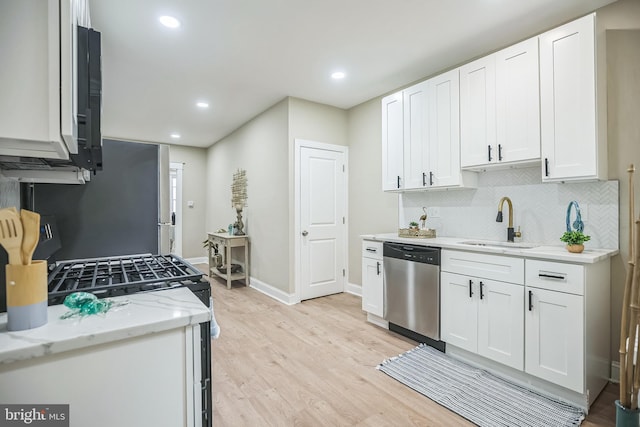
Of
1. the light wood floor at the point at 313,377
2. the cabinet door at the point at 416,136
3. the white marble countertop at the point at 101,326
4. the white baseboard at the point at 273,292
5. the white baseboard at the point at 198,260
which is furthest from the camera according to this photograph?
the white baseboard at the point at 198,260

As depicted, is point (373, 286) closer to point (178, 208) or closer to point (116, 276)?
point (116, 276)

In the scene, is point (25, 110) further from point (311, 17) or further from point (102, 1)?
point (311, 17)

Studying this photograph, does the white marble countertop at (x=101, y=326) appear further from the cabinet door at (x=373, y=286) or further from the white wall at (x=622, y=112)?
the white wall at (x=622, y=112)

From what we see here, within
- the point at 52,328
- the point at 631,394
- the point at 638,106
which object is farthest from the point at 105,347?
the point at 638,106

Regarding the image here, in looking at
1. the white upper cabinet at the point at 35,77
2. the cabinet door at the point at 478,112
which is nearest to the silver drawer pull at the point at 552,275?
the cabinet door at the point at 478,112

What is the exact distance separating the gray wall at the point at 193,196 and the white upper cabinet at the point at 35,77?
6530 mm

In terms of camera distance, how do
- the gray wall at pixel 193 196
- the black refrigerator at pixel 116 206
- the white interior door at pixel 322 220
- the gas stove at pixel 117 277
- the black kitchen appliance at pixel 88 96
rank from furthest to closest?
the gray wall at pixel 193 196 → the white interior door at pixel 322 220 → the black refrigerator at pixel 116 206 → the gas stove at pixel 117 277 → the black kitchen appliance at pixel 88 96

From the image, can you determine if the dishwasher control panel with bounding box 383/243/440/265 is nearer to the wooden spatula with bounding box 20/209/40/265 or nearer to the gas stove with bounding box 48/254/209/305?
the gas stove with bounding box 48/254/209/305

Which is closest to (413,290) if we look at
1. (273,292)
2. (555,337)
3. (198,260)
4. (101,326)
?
(555,337)

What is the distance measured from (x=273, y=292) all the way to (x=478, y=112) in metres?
3.25

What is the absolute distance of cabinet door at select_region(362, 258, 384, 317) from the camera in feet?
10.4

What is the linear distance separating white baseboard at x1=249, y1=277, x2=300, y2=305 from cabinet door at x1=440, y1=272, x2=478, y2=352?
77.1 inches

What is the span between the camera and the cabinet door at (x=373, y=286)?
125 inches

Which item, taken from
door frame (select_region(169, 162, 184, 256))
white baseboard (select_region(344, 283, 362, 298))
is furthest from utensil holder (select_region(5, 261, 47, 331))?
door frame (select_region(169, 162, 184, 256))
